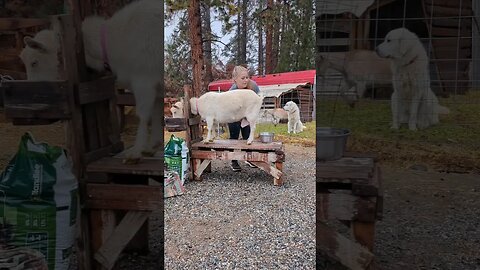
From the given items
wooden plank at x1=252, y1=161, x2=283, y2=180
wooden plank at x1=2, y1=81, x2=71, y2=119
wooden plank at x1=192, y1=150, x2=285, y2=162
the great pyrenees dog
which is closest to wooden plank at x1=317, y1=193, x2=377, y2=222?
the great pyrenees dog

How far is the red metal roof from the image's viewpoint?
1.63 meters

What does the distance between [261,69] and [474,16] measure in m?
1.13

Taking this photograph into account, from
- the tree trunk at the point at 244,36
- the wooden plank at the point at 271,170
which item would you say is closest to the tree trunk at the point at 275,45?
the tree trunk at the point at 244,36

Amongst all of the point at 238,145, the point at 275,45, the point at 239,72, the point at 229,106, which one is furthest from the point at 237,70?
the point at 238,145

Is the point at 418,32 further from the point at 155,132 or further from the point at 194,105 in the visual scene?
the point at 194,105

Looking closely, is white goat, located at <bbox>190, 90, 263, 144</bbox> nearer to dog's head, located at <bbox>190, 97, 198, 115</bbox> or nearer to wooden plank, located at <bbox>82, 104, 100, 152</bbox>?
dog's head, located at <bbox>190, 97, 198, 115</bbox>

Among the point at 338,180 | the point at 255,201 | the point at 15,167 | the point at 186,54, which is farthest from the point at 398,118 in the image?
the point at 255,201

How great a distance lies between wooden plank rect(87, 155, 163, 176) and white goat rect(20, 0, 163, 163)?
0.40ft

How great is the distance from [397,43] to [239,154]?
6.99 ft

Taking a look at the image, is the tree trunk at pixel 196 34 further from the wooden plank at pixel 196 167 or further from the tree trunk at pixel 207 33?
the wooden plank at pixel 196 167

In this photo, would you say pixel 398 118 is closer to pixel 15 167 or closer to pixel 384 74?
pixel 384 74

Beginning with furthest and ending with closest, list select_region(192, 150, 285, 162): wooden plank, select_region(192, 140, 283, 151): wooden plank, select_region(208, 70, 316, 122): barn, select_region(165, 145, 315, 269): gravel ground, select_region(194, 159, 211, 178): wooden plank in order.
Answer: select_region(192, 150, 285, 162): wooden plank, select_region(194, 159, 211, 178): wooden plank, select_region(192, 140, 283, 151): wooden plank, select_region(165, 145, 315, 269): gravel ground, select_region(208, 70, 316, 122): barn

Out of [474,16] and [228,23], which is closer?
[474,16]

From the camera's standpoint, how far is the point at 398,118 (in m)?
1.01
